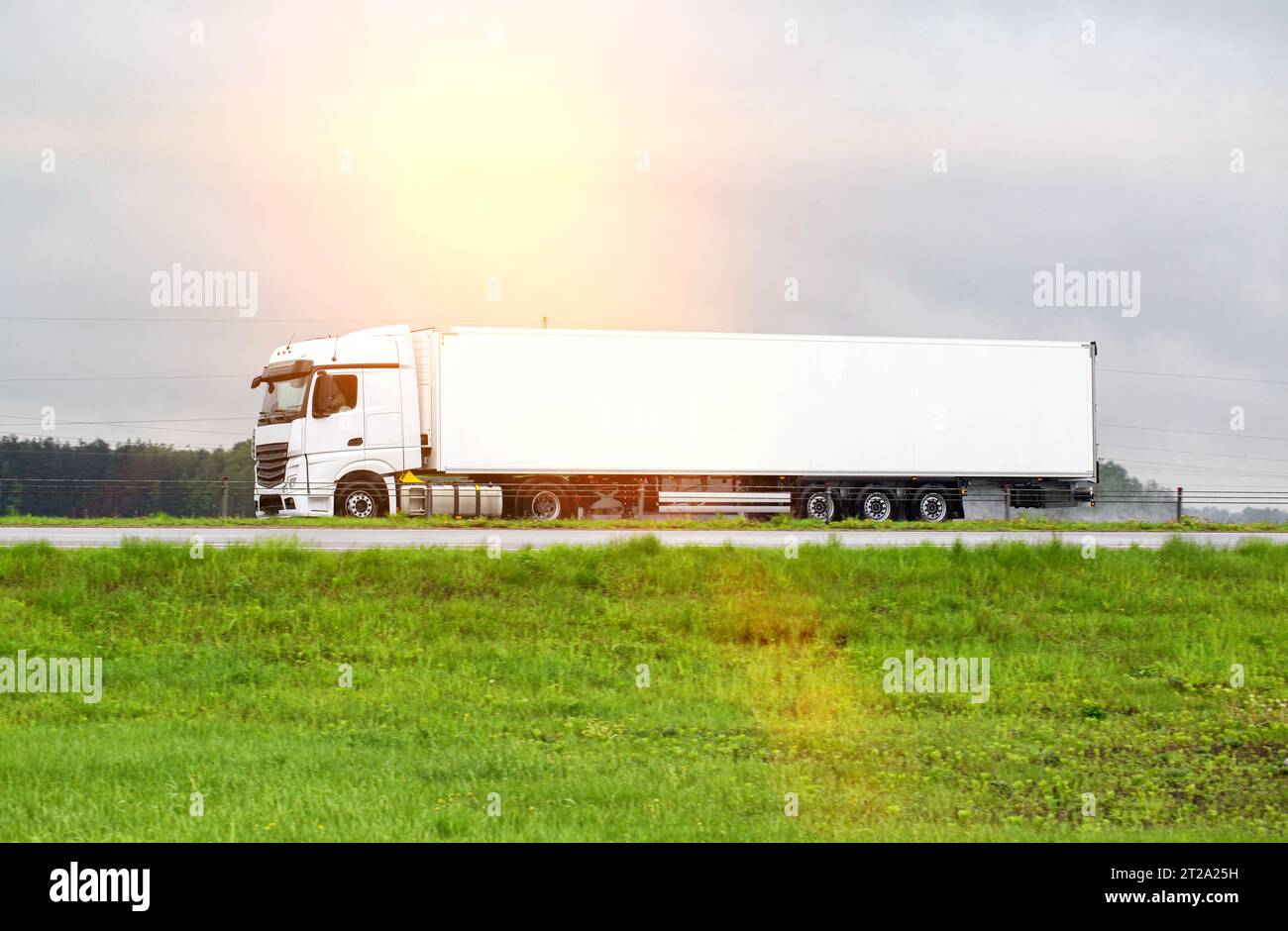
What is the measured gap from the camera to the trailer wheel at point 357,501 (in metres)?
28.7

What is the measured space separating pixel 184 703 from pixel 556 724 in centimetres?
371

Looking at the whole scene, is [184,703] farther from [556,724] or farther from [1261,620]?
[1261,620]

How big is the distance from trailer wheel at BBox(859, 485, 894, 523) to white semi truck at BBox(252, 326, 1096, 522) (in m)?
0.04

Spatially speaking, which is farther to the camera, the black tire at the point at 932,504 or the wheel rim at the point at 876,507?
the black tire at the point at 932,504

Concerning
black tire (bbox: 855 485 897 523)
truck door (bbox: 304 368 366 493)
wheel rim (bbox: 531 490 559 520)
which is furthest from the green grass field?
wheel rim (bbox: 531 490 559 520)

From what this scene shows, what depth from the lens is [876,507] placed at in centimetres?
3256

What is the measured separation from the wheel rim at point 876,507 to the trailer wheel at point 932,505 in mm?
A: 969

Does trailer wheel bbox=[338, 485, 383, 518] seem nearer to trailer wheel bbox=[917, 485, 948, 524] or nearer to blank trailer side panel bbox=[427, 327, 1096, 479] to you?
blank trailer side panel bbox=[427, 327, 1096, 479]

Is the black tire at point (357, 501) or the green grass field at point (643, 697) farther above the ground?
the black tire at point (357, 501)

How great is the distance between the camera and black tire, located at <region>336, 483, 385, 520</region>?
1131 inches

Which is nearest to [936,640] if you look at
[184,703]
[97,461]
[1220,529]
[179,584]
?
[184,703]

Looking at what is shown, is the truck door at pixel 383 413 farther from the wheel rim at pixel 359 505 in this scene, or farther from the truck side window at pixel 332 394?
the wheel rim at pixel 359 505

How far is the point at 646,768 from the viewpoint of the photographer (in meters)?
8.76

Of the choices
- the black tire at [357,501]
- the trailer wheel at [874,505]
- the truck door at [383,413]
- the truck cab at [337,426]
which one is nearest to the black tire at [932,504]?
the trailer wheel at [874,505]
